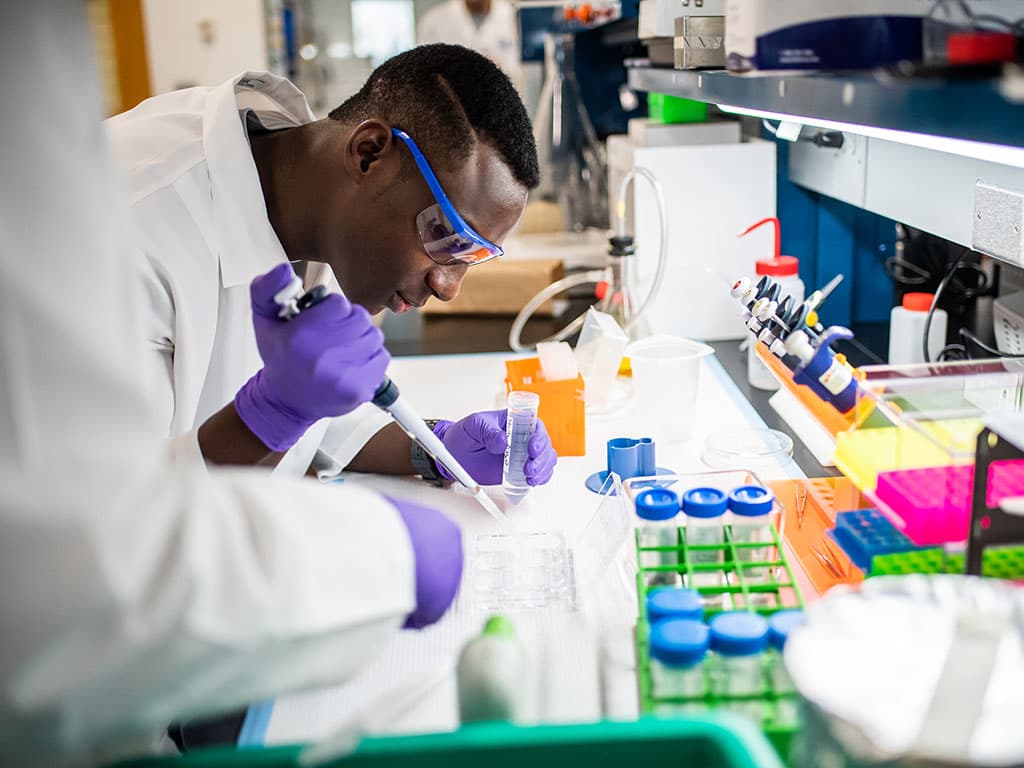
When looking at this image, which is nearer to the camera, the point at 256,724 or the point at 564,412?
the point at 256,724

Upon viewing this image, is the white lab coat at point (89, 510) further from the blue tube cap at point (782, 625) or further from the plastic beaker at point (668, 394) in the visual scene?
the plastic beaker at point (668, 394)

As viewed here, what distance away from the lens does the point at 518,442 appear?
1709 millimetres

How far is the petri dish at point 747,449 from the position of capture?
1.80 m

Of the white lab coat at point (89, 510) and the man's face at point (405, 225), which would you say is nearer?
the white lab coat at point (89, 510)

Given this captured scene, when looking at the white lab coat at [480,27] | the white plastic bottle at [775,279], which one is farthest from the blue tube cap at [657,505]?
the white lab coat at [480,27]

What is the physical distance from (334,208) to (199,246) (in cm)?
24

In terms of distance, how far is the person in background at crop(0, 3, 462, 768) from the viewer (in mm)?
705

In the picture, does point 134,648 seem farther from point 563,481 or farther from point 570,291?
point 570,291

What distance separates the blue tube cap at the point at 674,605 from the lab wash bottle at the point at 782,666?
78 mm

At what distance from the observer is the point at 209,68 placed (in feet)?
20.3

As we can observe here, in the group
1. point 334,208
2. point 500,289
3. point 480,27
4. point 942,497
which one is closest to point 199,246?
point 334,208

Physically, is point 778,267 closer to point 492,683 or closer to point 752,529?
point 752,529

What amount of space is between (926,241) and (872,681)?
6.48 feet

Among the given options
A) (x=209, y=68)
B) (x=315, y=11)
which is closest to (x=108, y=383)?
(x=209, y=68)
